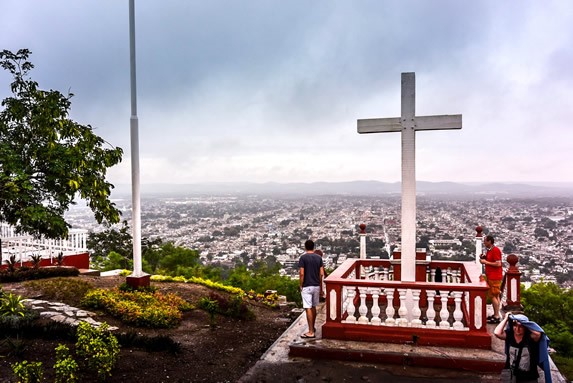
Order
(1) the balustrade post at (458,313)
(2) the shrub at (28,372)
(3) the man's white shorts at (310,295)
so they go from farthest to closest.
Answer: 1. (3) the man's white shorts at (310,295)
2. (1) the balustrade post at (458,313)
3. (2) the shrub at (28,372)

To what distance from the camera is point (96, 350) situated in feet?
19.4

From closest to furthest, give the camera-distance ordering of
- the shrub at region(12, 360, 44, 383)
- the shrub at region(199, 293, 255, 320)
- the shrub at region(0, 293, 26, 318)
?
1. the shrub at region(12, 360, 44, 383)
2. the shrub at region(0, 293, 26, 318)
3. the shrub at region(199, 293, 255, 320)

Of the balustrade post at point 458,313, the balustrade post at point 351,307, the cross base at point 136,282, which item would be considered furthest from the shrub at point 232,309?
the balustrade post at point 458,313

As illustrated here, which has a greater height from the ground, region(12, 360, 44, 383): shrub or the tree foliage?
region(12, 360, 44, 383): shrub

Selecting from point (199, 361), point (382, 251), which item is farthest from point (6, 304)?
point (382, 251)

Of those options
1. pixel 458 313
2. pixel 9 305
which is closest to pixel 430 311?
pixel 458 313

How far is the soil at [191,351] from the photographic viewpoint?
251 inches

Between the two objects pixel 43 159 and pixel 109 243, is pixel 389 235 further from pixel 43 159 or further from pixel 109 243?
pixel 109 243

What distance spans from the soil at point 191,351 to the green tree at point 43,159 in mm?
2145

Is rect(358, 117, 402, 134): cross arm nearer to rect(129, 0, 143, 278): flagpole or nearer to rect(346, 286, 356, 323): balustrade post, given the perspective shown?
rect(346, 286, 356, 323): balustrade post

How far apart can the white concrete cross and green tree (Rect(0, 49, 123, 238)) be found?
5.94 m

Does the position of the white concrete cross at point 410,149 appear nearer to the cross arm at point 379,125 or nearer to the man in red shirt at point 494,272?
the cross arm at point 379,125

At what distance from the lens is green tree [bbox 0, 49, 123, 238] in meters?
8.22

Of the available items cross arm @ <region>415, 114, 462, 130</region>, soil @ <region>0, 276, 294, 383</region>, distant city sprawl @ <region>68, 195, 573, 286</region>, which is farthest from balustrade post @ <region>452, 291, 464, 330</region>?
distant city sprawl @ <region>68, 195, 573, 286</region>
